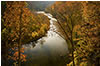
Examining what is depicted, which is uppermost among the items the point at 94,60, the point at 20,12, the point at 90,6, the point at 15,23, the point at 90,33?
the point at 90,6

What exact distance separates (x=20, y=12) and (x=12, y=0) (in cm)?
59

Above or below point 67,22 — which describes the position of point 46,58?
below

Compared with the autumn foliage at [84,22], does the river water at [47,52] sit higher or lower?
lower

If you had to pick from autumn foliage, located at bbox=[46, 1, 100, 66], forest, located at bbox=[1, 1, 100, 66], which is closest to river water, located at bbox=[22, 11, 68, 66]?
forest, located at bbox=[1, 1, 100, 66]

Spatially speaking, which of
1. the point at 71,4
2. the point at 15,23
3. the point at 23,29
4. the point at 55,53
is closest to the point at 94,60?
the point at 71,4

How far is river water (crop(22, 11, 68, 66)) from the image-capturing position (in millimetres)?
7461

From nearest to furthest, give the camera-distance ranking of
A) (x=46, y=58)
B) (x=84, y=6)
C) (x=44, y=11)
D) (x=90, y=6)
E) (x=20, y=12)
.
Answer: (x=20, y=12) < (x=90, y=6) < (x=84, y=6) < (x=44, y=11) < (x=46, y=58)

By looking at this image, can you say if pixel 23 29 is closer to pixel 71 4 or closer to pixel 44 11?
pixel 44 11

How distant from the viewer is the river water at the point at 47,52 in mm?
7461

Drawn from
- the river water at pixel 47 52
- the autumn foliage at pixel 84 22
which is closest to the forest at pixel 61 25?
the autumn foliage at pixel 84 22

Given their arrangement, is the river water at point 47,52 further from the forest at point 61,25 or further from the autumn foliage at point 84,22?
the autumn foliage at point 84,22

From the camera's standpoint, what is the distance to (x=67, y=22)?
441cm

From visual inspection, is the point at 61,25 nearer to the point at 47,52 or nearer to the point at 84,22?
the point at 84,22

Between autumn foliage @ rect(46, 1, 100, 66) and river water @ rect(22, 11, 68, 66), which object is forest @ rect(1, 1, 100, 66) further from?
river water @ rect(22, 11, 68, 66)
